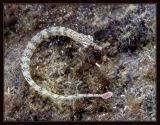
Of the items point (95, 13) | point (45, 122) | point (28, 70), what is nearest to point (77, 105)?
point (45, 122)

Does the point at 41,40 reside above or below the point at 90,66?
above

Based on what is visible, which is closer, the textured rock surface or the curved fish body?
the textured rock surface

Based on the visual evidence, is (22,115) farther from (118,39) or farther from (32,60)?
(118,39)

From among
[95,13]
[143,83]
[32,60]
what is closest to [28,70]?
[32,60]

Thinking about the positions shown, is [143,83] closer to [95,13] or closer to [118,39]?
[118,39]

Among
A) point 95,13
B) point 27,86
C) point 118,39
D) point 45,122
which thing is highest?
point 95,13

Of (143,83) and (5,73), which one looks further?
(5,73)

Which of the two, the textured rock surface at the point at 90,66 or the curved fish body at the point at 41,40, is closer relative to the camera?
the textured rock surface at the point at 90,66

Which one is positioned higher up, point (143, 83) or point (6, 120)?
point (143, 83)

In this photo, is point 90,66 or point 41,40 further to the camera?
point 41,40
